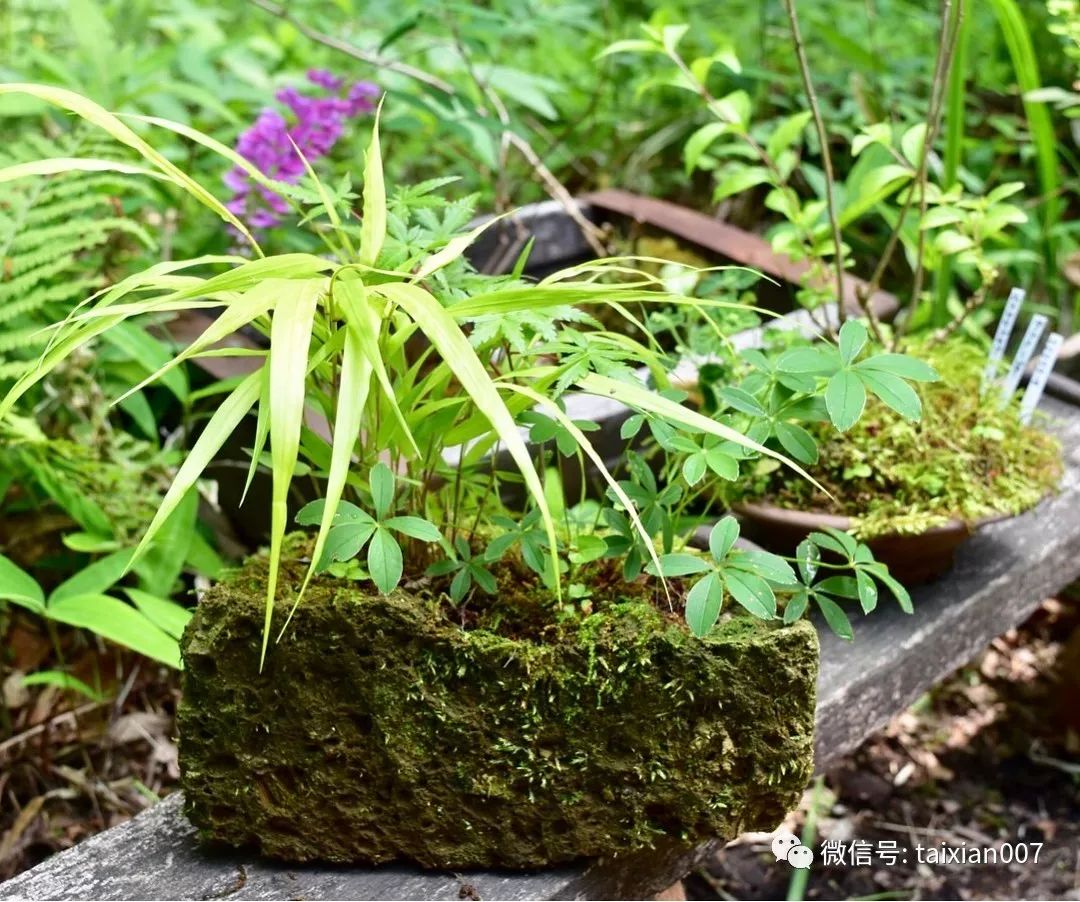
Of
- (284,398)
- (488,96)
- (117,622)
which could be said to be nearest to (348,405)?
(284,398)

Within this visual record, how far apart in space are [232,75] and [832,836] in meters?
1.94

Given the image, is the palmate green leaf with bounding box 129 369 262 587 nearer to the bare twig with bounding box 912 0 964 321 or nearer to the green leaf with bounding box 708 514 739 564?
the green leaf with bounding box 708 514 739 564

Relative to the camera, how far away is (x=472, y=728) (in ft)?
3.39

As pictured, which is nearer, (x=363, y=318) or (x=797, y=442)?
(x=363, y=318)

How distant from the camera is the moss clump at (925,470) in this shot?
1.41 meters

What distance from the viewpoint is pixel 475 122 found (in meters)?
1.86

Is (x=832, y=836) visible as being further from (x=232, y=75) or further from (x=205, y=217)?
(x=232, y=75)

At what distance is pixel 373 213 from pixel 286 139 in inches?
37.9

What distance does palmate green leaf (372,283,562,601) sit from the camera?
31.9 inches

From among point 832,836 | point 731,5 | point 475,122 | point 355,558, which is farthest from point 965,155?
point 355,558

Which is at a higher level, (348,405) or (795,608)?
(348,405)

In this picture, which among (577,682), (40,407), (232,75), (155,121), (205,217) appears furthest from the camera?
(232,75)

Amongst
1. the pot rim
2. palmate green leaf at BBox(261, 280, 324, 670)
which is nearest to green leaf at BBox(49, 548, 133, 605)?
palmate green leaf at BBox(261, 280, 324, 670)

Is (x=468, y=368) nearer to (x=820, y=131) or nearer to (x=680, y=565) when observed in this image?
(x=680, y=565)
